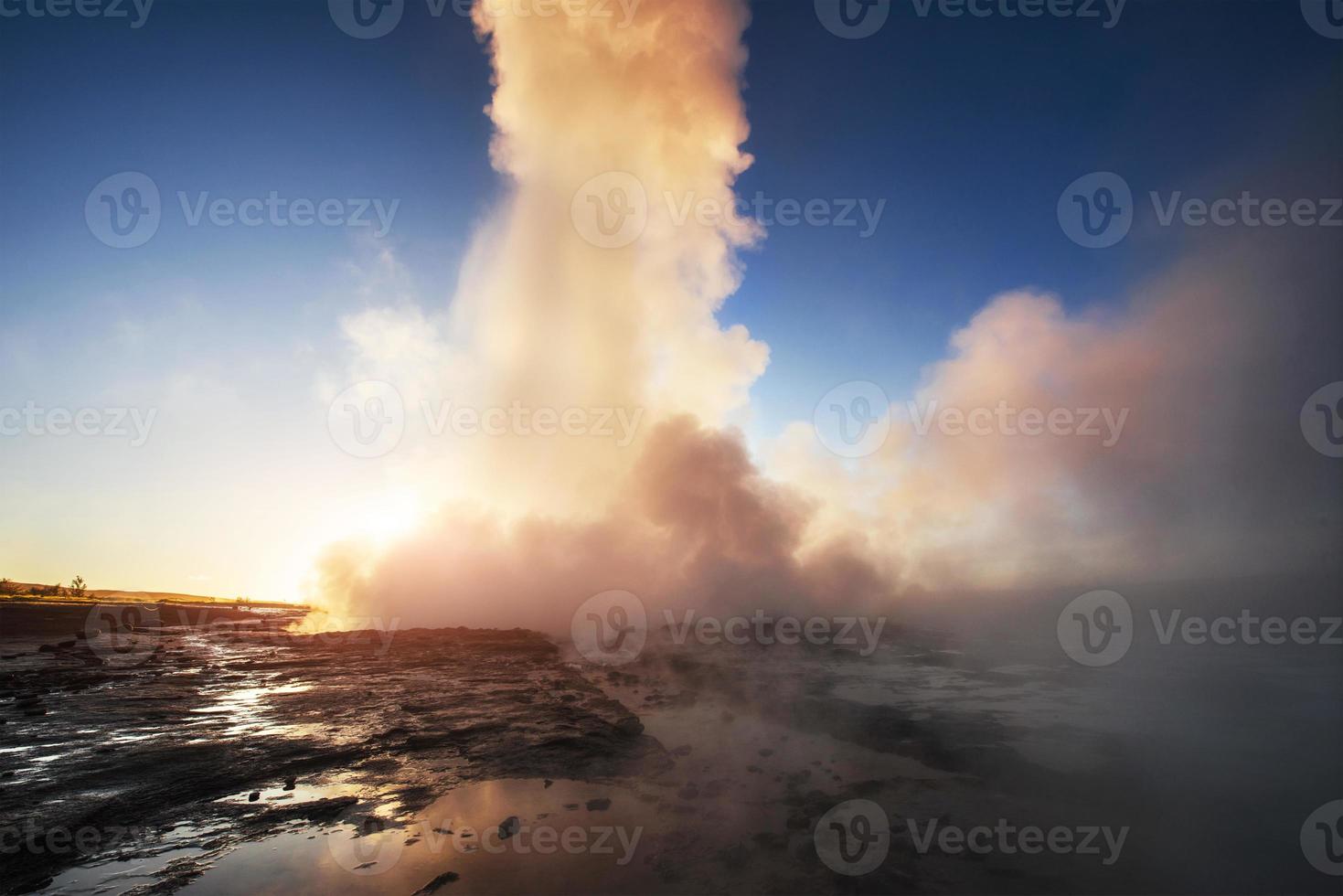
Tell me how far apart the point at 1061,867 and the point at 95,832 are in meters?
15.3

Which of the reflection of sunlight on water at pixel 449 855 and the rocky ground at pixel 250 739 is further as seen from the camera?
the rocky ground at pixel 250 739

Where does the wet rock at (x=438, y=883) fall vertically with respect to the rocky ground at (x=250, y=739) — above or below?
above

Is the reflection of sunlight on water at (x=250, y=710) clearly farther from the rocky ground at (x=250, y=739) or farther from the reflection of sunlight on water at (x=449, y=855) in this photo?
the reflection of sunlight on water at (x=449, y=855)

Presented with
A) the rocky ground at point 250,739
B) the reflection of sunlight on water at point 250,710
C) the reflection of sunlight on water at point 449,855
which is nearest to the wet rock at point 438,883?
the reflection of sunlight on water at point 449,855

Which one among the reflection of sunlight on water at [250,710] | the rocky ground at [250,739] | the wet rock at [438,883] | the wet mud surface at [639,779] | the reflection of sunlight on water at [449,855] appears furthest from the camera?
the reflection of sunlight on water at [250,710]

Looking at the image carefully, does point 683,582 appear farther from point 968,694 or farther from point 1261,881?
point 1261,881

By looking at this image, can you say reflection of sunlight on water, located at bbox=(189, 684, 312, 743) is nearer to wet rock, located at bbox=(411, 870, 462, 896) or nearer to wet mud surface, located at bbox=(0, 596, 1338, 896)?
wet mud surface, located at bbox=(0, 596, 1338, 896)

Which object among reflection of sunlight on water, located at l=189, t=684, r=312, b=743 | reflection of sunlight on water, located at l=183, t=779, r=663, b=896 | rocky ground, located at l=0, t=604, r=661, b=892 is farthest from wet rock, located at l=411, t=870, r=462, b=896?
reflection of sunlight on water, located at l=189, t=684, r=312, b=743

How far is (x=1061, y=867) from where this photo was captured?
7.28 meters

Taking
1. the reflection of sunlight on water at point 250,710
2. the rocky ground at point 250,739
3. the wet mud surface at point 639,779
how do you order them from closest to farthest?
the wet mud surface at point 639,779, the rocky ground at point 250,739, the reflection of sunlight on water at point 250,710

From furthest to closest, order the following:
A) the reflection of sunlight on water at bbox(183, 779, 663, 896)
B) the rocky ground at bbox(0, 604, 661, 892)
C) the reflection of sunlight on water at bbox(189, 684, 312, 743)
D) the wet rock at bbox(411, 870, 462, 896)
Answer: the reflection of sunlight on water at bbox(189, 684, 312, 743)
the rocky ground at bbox(0, 604, 661, 892)
the reflection of sunlight on water at bbox(183, 779, 663, 896)
the wet rock at bbox(411, 870, 462, 896)

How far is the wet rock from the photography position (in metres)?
6.57

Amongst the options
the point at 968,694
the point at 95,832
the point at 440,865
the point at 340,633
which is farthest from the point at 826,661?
the point at 340,633

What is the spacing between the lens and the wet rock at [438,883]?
21.5ft
